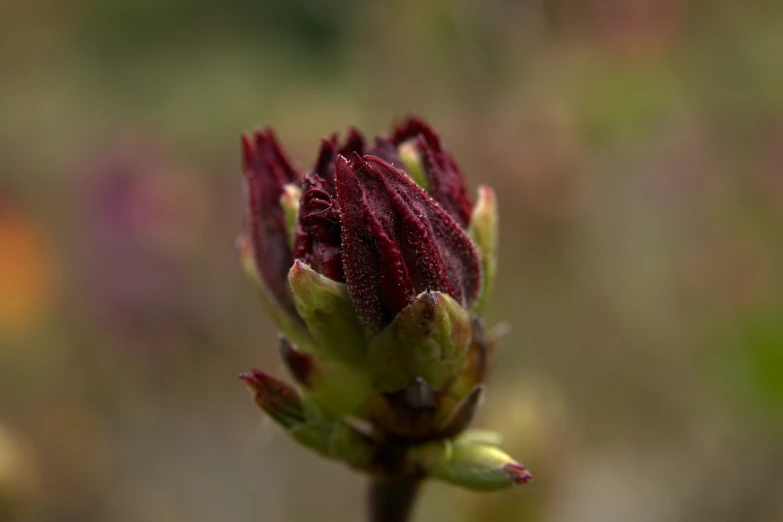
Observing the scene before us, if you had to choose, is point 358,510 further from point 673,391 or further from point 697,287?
point 697,287

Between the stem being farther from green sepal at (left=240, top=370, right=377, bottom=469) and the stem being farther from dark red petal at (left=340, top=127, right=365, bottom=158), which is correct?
dark red petal at (left=340, top=127, right=365, bottom=158)

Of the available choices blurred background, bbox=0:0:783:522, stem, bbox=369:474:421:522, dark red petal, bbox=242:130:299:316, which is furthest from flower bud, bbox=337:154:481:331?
blurred background, bbox=0:0:783:522

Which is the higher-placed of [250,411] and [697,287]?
[697,287]

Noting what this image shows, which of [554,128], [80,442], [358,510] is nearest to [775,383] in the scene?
[554,128]

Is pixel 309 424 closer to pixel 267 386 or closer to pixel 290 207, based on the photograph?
pixel 267 386

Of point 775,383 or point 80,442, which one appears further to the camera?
point 80,442

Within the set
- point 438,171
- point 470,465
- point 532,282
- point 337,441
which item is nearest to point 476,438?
point 470,465
